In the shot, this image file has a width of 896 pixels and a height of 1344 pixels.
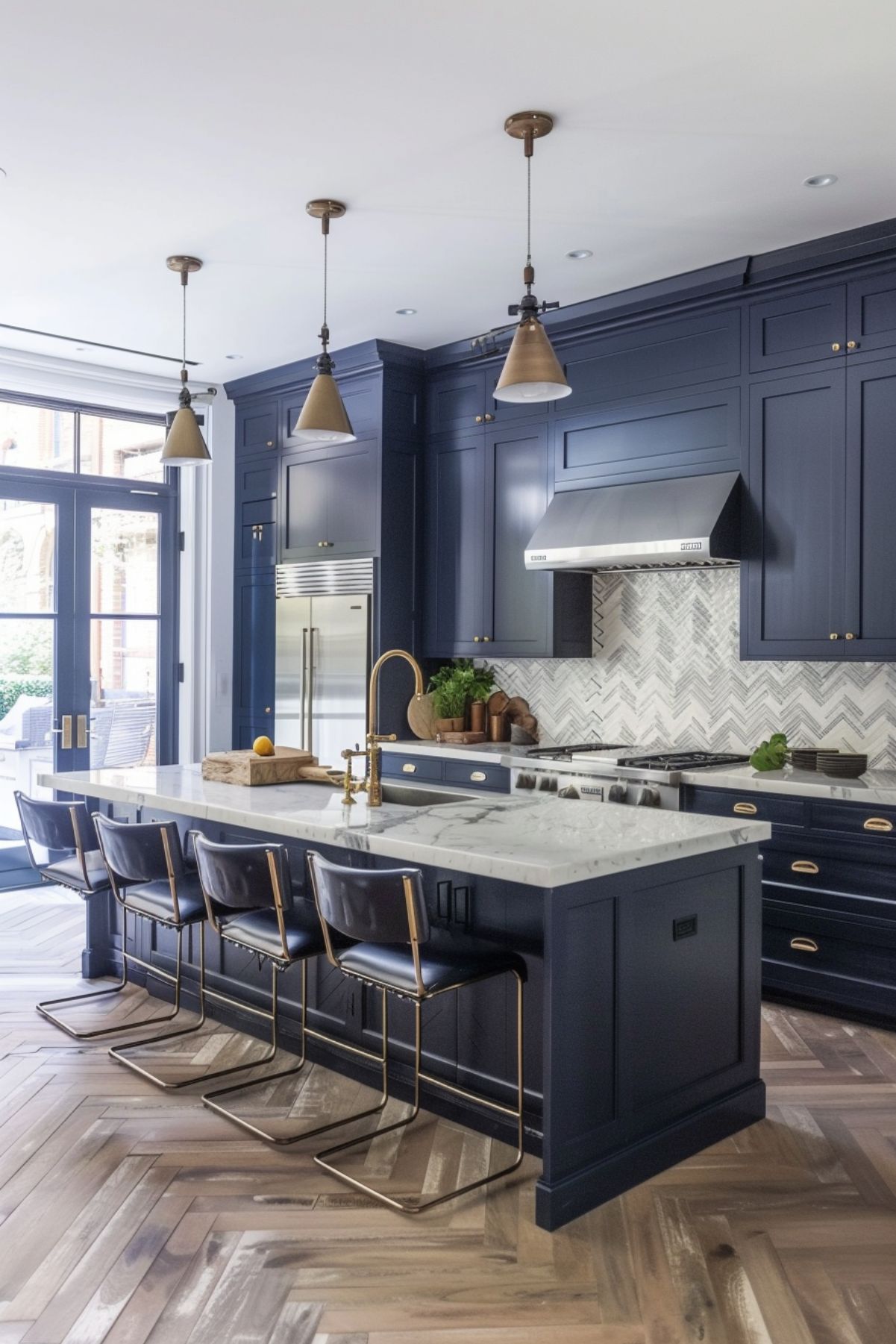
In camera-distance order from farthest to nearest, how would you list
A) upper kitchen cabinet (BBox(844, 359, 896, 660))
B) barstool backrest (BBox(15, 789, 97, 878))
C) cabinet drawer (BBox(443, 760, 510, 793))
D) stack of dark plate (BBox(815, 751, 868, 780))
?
cabinet drawer (BBox(443, 760, 510, 793)) → stack of dark plate (BBox(815, 751, 868, 780)) → upper kitchen cabinet (BBox(844, 359, 896, 660)) → barstool backrest (BBox(15, 789, 97, 878))

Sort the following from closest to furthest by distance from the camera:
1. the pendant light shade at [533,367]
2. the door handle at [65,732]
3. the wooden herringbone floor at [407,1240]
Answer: the wooden herringbone floor at [407,1240], the pendant light shade at [533,367], the door handle at [65,732]

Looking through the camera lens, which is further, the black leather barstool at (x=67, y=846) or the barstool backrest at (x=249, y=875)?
the black leather barstool at (x=67, y=846)

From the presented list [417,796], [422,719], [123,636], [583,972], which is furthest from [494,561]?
[583,972]

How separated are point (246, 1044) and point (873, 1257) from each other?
7.08 ft

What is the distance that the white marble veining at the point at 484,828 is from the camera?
2734 millimetres

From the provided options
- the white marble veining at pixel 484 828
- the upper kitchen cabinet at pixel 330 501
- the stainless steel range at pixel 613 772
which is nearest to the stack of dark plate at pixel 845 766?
the stainless steel range at pixel 613 772

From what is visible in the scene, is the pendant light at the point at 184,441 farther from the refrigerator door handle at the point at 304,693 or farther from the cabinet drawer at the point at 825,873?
the cabinet drawer at the point at 825,873

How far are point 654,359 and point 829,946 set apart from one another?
2.66 m

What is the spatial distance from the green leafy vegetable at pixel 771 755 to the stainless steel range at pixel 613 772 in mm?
220

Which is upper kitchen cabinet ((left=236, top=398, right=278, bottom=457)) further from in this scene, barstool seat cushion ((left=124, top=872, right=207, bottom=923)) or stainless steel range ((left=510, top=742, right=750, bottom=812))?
barstool seat cushion ((left=124, top=872, right=207, bottom=923))

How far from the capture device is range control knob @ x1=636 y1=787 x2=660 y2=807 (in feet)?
15.0

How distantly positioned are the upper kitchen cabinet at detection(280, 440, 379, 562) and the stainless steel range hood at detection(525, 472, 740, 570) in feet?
3.57

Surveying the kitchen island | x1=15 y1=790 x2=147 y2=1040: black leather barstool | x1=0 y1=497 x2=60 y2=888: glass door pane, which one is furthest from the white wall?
the kitchen island

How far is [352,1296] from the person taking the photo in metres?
2.36
